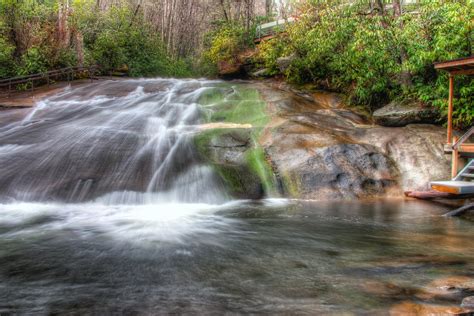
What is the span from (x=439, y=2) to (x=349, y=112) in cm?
452

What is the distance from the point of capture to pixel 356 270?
16.3 feet

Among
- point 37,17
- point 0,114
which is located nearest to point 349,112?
point 0,114

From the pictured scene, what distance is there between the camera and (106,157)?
10.5 metres

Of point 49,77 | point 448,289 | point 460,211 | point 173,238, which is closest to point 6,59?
point 49,77

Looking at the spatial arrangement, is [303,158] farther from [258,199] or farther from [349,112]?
[349,112]

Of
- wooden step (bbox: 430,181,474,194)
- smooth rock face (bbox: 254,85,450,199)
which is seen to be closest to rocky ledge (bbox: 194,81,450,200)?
smooth rock face (bbox: 254,85,450,199)

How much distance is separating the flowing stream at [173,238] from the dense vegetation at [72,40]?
323 inches

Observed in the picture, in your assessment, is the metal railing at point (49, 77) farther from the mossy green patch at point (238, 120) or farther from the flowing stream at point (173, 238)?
the mossy green patch at point (238, 120)

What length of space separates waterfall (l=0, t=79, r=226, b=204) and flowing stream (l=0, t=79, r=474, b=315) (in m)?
0.03

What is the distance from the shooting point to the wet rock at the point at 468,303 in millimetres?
3646

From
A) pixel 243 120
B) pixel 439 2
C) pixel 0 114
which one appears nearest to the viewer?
pixel 439 2

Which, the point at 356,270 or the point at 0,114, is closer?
the point at 356,270

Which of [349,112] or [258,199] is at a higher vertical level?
[349,112]

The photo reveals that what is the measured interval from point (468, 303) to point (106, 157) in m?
9.00
